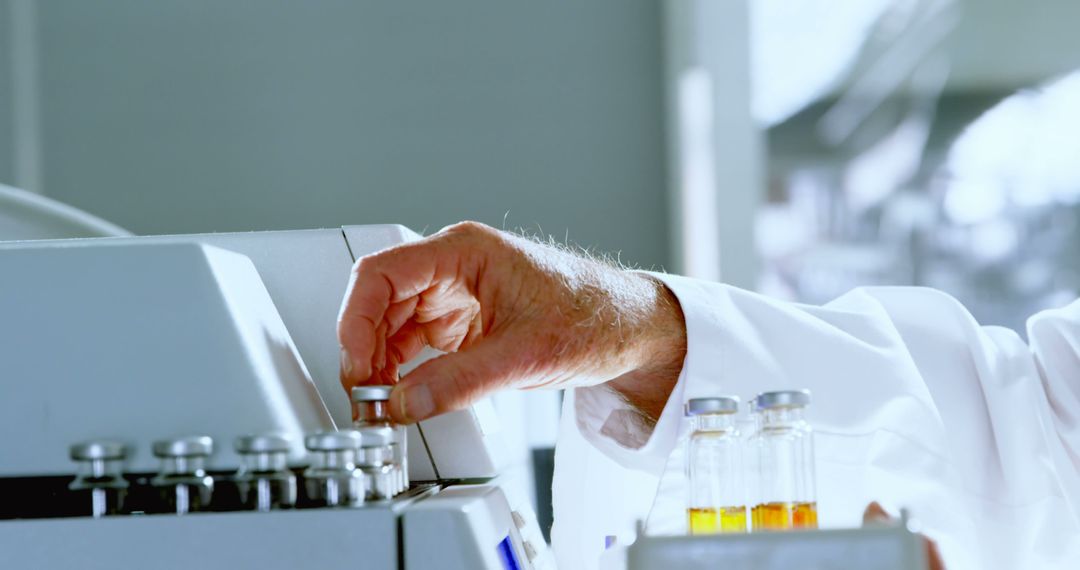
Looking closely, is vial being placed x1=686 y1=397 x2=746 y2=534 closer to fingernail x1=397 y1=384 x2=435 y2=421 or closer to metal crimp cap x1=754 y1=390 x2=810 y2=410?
metal crimp cap x1=754 y1=390 x2=810 y2=410

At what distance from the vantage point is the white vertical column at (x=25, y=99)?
2.77 metres

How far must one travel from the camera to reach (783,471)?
1.99ft

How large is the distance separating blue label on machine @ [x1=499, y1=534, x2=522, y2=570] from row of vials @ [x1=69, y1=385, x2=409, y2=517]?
0.38 feet

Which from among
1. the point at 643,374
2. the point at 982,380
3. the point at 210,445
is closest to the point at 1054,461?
the point at 982,380

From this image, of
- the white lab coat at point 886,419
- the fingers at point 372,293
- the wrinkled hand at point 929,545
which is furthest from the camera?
the white lab coat at point 886,419

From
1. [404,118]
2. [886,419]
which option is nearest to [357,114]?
[404,118]

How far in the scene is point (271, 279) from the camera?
0.76m

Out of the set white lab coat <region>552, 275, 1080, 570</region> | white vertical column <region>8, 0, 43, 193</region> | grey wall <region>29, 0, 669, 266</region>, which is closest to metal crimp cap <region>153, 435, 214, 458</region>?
white lab coat <region>552, 275, 1080, 570</region>

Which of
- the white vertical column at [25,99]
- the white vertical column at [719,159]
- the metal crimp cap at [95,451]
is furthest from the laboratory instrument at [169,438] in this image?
the white vertical column at [25,99]

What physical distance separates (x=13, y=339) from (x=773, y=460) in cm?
43

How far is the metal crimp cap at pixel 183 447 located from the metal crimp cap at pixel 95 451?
2cm

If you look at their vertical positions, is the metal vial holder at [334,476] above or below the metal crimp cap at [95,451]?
below

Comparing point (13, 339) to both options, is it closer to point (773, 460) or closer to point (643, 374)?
point (773, 460)

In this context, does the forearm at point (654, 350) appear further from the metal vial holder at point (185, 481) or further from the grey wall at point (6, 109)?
the grey wall at point (6, 109)
